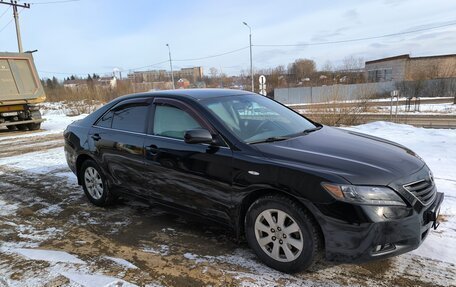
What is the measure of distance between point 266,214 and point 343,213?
694mm

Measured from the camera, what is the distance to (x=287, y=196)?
10.3ft

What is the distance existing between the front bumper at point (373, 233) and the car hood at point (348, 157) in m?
0.26

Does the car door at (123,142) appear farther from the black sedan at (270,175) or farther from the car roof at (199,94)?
the car roof at (199,94)

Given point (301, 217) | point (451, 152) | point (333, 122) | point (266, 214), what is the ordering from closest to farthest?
point (301, 217) → point (266, 214) → point (451, 152) → point (333, 122)

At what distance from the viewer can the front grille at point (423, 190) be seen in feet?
9.85

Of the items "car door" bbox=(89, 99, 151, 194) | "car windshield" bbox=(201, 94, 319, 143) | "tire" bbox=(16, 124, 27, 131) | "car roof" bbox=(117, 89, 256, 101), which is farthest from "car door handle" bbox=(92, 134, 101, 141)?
"tire" bbox=(16, 124, 27, 131)

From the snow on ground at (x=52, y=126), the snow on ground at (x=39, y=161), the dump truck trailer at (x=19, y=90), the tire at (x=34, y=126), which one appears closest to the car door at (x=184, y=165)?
the snow on ground at (x=39, y=161)

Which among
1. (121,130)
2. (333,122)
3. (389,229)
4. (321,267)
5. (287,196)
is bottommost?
(333,122)

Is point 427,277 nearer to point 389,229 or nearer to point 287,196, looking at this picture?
point 389,229

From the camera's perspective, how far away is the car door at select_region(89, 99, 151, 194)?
4.44 m

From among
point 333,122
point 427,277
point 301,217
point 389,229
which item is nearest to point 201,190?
point 301,217

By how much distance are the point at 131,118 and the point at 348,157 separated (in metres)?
2.77

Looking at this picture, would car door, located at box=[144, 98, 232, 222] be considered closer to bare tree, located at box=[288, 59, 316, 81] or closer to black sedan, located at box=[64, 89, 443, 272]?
black sedan, located at box=[64, 89, 443, 272]

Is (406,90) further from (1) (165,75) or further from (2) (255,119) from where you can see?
(2) (255,119)
